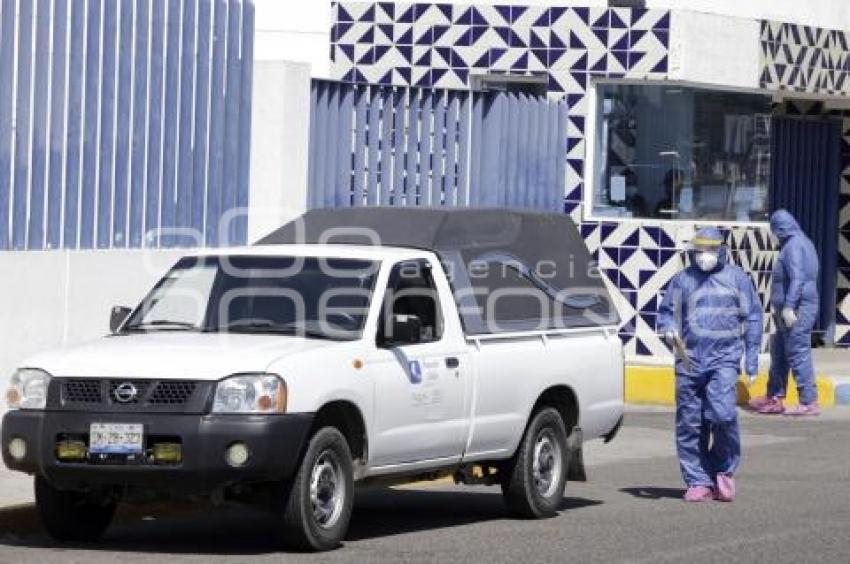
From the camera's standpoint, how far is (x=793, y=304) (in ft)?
73.9

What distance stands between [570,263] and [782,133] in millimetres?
13220

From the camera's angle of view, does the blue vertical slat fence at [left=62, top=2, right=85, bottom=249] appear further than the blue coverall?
No

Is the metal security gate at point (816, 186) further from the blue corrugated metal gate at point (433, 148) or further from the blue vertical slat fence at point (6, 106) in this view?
the blue vertical slat fence at point (6, 106)

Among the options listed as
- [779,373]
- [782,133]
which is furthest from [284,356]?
[782,133]

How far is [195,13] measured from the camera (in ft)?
61.3

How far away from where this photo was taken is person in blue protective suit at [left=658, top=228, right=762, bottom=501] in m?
15.4

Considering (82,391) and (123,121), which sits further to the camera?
(123,121)

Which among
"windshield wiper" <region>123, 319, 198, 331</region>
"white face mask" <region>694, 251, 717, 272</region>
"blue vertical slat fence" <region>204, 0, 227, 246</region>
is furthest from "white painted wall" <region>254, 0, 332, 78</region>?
"windshield wiper" <region>123, 319, 198, 331</region>

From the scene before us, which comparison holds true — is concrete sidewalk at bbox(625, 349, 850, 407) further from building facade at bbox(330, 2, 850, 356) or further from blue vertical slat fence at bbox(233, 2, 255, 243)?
blue vertical slat fence at bbox(233, 2, 255, 243)

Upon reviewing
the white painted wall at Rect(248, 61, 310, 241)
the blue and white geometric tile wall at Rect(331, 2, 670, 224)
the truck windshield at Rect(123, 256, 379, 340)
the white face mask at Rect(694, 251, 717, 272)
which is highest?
the blue and white geometric tile wall at Rect(331, 2, 670, 224)

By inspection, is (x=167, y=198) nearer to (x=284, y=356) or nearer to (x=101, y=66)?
(x=101, y=66)

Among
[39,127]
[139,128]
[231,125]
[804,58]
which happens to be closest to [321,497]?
[39,127]

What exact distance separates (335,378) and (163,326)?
1497 millimetres

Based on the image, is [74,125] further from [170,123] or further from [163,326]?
[163,326]
